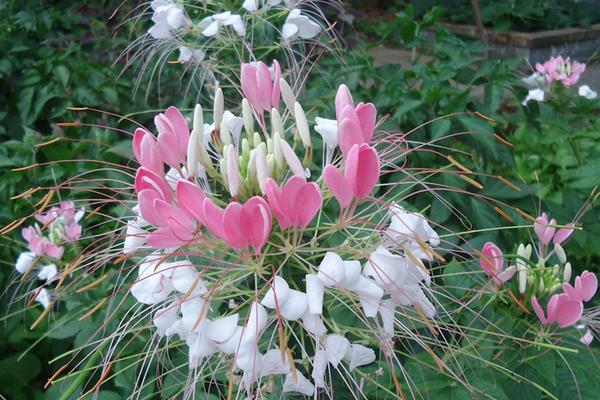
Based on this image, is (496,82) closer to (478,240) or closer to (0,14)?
(478,240)

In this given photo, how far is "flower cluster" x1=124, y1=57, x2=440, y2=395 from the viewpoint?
68cm

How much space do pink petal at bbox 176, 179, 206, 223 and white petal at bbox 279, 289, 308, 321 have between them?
111 mm

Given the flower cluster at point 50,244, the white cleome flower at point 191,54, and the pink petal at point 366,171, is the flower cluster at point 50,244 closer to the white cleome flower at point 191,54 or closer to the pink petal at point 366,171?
the white cleome flower at point 191,54

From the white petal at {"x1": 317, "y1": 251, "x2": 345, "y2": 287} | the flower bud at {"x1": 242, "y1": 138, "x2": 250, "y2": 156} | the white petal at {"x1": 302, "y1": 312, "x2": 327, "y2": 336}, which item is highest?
the flower bud at {"x1": 242, "y1": 138, "x2": 250, "y2": 156}

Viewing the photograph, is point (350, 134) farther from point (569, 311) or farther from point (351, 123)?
point (569, 311)

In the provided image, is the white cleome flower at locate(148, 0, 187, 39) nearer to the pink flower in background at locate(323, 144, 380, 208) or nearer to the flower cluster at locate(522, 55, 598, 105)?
the pink flower in background at locate(323, 144, 380, 208)

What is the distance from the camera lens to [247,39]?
→ 1.68 metres

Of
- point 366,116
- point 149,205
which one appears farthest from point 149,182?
point 366,116

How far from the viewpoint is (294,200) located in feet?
2.21

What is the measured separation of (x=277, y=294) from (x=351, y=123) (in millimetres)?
177

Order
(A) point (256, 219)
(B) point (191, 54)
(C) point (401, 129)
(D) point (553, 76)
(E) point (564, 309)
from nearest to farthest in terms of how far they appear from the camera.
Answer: (A) point (256, 219) → (E) point (564, 309) → (B) point (191, 54) → (C) point (401, 129) → (D) point (553, 76)

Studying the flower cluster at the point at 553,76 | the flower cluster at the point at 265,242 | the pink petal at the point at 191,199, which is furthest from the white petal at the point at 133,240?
the flower cluster at the point at 553,76

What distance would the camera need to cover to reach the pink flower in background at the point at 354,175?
2.23 ft

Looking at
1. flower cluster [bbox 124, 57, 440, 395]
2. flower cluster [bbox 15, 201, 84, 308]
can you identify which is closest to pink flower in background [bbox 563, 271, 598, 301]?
flower cluster [bbox 124, 57, 440, 395]
